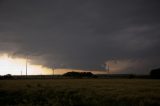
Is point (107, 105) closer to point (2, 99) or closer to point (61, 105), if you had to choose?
A: point (61, 105)

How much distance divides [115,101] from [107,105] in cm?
206

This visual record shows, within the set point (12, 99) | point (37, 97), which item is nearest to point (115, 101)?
point (37, 97)

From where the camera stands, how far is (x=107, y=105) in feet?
82.9

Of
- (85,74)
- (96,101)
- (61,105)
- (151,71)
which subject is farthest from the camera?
(85,74)

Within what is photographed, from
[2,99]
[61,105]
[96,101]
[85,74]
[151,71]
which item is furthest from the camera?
[85,74]

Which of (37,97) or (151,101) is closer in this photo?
(151,101)

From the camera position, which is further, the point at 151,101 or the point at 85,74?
the point at 85,74

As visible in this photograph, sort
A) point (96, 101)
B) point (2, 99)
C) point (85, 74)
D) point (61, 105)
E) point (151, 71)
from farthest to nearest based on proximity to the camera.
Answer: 1. point (85, 74)
2. point (151, 71)
3. point (2, 99)
4. point (96, 101)
5. point (61, 105)

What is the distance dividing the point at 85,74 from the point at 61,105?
13913 cm

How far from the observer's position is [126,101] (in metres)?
26.8

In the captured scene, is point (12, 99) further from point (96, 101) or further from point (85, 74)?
point (85, 74)

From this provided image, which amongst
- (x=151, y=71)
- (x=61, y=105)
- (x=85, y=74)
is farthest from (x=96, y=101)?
(x=85, y=74)

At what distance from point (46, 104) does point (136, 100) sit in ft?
31.3

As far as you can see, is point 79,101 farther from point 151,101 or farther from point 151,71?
point 151,71
